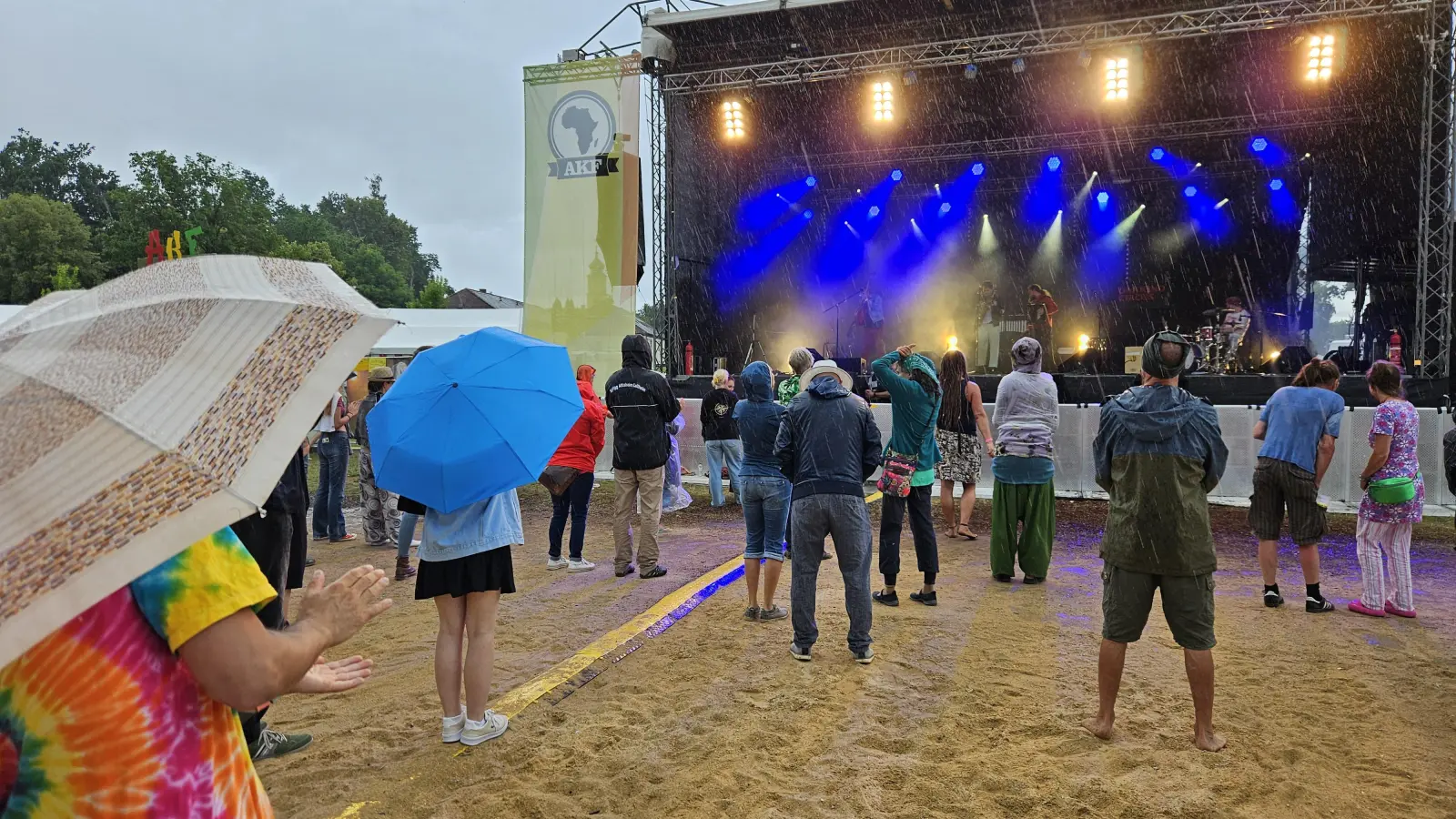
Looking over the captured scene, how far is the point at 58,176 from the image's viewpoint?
58469mm

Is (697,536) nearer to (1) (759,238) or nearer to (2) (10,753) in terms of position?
(2) (10,753)

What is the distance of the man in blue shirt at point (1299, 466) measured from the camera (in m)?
4.95

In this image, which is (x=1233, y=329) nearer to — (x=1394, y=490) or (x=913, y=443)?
(x=1394, y=490)

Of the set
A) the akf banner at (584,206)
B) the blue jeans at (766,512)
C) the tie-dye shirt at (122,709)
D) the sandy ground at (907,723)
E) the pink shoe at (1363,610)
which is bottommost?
the sandy ground at (907,723)

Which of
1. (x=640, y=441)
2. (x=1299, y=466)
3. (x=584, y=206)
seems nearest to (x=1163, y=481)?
(x=1299, y=466)

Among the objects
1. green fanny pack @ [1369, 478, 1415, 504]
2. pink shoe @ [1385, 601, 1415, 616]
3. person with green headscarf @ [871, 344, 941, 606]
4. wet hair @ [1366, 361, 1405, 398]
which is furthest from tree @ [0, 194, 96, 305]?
pink shoe @ [1385, 601, 1415, 616]

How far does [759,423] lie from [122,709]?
4371 mm

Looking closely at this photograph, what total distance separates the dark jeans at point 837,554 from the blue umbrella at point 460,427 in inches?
62.6

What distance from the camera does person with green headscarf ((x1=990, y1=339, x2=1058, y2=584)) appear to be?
5.82 meters

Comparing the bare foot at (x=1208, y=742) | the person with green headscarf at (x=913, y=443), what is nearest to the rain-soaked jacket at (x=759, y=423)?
the person with green headscarf at (x=913, y=443)

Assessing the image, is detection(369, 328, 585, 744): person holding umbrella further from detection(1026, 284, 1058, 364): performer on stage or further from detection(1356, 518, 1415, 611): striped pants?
detection(1026, 284, 1058, 364): performer on stage

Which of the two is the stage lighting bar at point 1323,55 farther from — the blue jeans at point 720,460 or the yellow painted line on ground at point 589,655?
the yellow painted line on ground at point 589,655

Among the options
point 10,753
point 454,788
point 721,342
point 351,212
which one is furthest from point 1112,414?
point 351,212

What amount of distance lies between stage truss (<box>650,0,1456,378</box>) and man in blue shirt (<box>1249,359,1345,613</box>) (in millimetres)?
8255
